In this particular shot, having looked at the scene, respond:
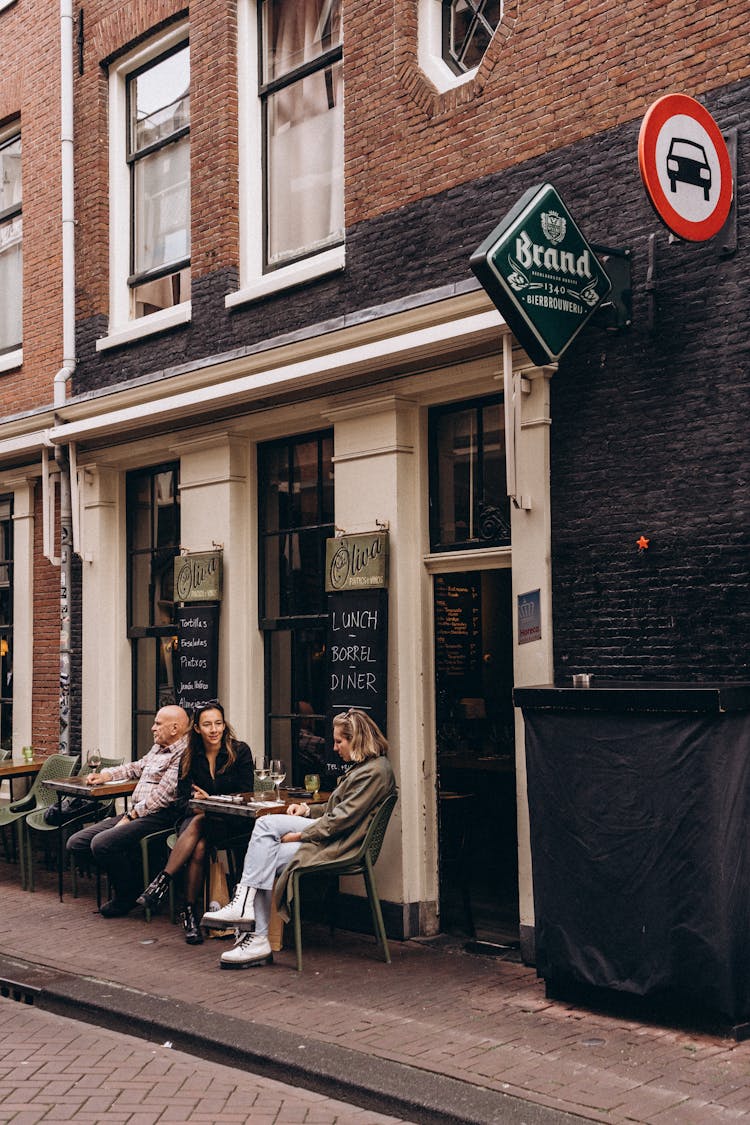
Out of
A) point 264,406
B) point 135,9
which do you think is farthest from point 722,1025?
point 135,9

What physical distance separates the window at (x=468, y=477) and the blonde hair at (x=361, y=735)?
137 centimetres

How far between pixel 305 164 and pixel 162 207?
6.28 feet

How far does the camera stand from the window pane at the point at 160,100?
425 inches

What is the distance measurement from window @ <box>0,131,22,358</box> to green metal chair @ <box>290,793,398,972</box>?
24.0ft

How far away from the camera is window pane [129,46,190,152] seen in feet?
35.4

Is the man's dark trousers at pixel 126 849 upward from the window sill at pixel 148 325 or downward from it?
downward

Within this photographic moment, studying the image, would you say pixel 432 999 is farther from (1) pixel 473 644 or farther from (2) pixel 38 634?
(2) pixel 38 634

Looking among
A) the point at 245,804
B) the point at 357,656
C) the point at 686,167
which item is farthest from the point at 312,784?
the point at 686,167

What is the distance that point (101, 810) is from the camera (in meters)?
9.98

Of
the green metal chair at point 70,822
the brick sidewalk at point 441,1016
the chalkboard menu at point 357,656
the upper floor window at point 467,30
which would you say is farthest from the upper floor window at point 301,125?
the brick sidewalk at point 441,1016

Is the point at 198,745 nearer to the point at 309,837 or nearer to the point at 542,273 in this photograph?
the point at 309,837

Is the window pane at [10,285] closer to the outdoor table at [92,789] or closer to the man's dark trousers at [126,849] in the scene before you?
the outdoor table at [92,789]

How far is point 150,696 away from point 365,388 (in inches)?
154

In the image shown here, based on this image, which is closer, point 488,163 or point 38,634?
point 488,163
